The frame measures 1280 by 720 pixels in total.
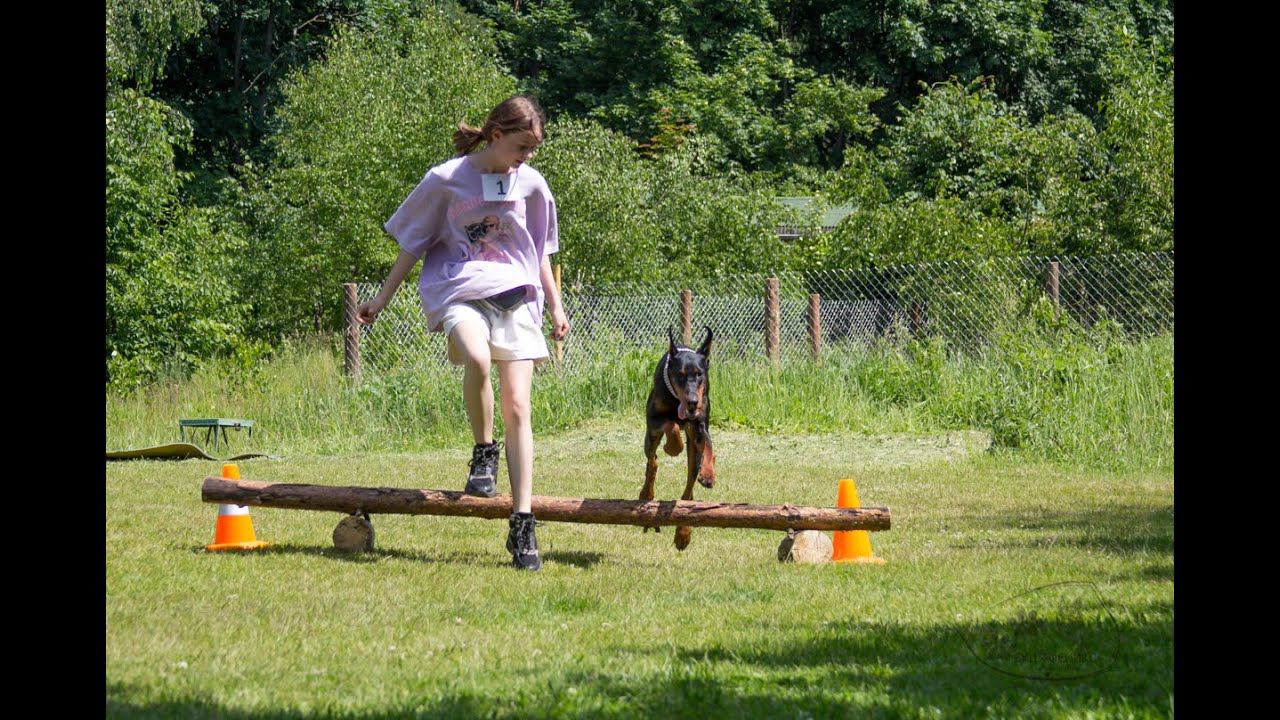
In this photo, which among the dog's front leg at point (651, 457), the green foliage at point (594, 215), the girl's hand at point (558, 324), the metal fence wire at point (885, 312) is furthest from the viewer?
the green foliage at point (594, 215)

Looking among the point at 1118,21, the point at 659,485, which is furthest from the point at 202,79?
the point at 659,485

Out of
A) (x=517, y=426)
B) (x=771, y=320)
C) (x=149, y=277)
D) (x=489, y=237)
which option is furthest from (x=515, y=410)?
(x=149, y=277)

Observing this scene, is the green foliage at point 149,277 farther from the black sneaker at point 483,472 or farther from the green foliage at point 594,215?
the black sneaker at point 483,472

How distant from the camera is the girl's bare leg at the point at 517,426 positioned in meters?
6.30

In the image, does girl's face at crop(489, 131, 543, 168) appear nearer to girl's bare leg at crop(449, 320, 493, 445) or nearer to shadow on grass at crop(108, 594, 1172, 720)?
girl's bare leg at crop(449, 320, 493, 445)

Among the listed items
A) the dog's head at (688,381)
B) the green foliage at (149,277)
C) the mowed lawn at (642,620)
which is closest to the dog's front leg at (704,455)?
the dog's head at (688,381)

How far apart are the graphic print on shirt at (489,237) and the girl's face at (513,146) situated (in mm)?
277

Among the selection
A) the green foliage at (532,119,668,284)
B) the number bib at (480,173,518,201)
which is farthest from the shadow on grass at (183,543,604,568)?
the green foliage at (532,119,668,284)

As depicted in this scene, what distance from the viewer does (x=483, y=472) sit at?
6.55 m

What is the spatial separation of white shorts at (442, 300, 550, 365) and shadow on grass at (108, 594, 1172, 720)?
2130 mm

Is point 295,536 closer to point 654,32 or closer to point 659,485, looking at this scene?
point 659,485

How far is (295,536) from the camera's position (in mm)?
7266

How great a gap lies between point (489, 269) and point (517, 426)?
73 cm

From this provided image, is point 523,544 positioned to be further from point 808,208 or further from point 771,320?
point 808,208
